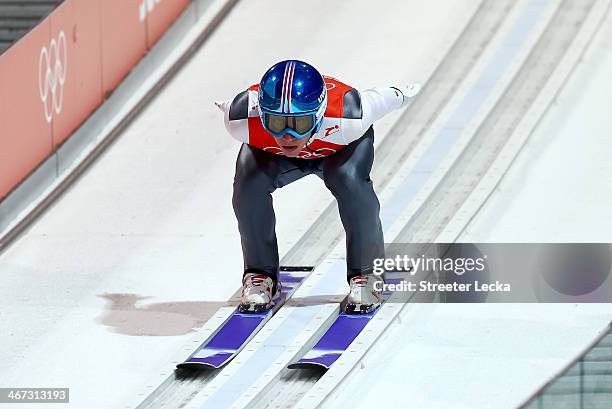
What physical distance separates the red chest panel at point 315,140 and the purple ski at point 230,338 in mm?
768

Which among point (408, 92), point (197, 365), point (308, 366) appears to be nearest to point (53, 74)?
point (408, 92)

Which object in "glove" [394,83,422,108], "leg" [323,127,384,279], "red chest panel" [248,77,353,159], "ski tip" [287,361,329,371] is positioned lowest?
"ski tip" [287,361,329,371]

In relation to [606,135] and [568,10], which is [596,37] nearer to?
[568,10]

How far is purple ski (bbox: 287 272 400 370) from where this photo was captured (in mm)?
6633

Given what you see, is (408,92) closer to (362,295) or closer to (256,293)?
(362,295)

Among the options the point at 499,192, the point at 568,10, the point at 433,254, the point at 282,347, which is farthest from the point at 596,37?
the point at 282,347

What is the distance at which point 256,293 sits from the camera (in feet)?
23.5

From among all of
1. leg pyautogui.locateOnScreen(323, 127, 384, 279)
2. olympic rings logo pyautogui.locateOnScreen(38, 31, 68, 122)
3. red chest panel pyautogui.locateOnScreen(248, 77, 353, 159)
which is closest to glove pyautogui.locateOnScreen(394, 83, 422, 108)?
leg pyautogui.locateOnScreen(323, 127, 384, 279)

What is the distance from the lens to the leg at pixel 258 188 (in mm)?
7008

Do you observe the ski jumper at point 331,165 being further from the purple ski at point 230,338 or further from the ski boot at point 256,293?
the purple ski at point 230,338

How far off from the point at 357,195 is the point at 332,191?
0.13 m

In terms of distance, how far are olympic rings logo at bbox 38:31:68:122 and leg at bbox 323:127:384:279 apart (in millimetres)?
2612

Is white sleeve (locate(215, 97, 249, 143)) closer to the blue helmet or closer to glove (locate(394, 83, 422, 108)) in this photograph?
the blue helmet

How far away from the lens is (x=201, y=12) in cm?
1132
